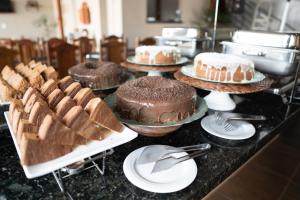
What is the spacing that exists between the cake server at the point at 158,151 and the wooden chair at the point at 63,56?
4.63 feet

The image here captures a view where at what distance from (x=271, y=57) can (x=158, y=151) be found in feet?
2.28

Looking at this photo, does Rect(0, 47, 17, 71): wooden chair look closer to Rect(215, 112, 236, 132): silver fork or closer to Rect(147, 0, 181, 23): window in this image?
Rect(215, 112, 236, 132): silver fork

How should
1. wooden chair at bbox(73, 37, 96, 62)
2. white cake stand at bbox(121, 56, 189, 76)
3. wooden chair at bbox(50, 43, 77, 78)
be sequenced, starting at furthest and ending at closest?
wooden chair at bbox(73, 37, 96, 62) → wooden chair at bbox(50, 43, 77, 78) → white cake stand at bbox(121, 56, 189, 76)

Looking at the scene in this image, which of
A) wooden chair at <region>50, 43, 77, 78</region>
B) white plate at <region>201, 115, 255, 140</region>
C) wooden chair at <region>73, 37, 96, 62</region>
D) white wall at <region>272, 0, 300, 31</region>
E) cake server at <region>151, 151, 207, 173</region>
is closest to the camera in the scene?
cake server at <region>151, 151, 207, 173</region>

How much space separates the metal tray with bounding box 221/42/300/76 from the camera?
0.88 m

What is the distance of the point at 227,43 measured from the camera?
108 centimetres

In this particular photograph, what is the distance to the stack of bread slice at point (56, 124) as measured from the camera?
1.34 ft

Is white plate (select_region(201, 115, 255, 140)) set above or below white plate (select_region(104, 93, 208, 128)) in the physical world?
below

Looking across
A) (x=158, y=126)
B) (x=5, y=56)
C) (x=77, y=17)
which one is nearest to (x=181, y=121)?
(x=158, y=126)

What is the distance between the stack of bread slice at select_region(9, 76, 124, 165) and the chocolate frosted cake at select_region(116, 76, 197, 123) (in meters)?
0.11

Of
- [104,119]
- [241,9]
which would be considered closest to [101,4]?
[241,9]

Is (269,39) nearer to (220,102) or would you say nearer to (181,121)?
(220,102)

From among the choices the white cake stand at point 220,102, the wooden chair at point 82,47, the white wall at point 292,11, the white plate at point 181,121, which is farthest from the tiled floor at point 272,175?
the white wall at point 292,11

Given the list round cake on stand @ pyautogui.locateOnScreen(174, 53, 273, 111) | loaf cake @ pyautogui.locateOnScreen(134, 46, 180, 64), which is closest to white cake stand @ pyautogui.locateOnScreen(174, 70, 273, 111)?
round cake on stand @ pyautogui.locateOnScreen(174, 53, 273, 111)
